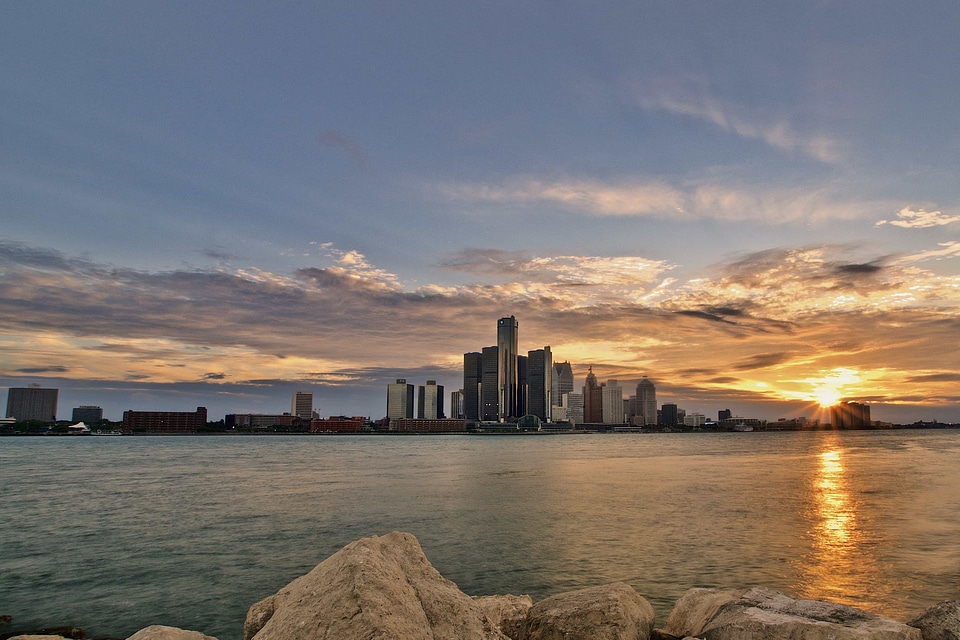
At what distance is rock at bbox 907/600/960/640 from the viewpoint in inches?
384

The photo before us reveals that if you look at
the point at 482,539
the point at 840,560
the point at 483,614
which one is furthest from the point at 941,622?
the point at 482,539

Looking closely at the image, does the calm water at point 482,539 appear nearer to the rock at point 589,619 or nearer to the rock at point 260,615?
the rock at point 260,615

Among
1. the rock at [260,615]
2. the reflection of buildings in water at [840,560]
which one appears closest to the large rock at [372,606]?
the rock at [260,615]

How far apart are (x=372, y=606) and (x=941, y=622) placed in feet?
30.7

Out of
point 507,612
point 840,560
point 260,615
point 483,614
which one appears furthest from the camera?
point 840,560

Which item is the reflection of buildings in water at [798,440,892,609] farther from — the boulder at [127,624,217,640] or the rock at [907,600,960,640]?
the boulder at [127,624,217,640]

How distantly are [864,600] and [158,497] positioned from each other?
46093 mm

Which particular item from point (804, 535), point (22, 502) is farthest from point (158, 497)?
point (804, 535)

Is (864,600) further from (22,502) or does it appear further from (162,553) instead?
(22,502)

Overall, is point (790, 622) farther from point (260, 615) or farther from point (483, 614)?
point (260, 615)

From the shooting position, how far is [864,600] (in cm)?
1852

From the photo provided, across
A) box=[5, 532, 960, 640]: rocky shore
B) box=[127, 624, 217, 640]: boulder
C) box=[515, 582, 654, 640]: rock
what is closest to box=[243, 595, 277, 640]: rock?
box=[5, 532, 960, 640]: rocky shore

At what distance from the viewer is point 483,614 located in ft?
27.6

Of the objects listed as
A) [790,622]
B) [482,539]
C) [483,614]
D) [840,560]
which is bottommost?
[482,539]
